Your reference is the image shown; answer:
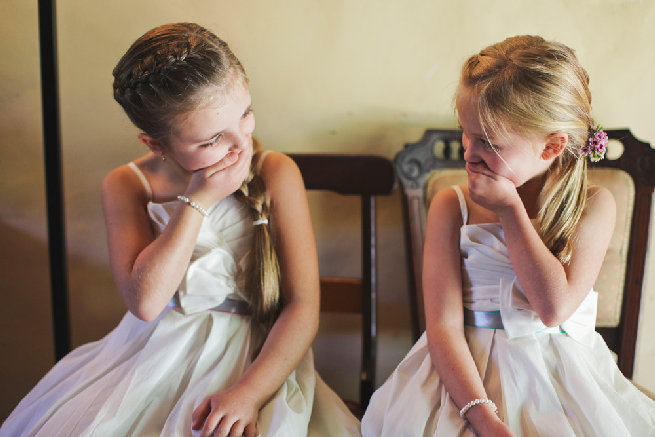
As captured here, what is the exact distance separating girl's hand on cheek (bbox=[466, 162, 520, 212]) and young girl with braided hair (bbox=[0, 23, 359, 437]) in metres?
0.39

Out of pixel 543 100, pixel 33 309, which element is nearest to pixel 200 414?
pixel 543 100

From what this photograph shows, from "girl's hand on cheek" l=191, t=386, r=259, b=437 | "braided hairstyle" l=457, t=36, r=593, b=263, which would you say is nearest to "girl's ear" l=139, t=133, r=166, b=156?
"girl's hand on cheek" l=191, t=386, r=259, b=437

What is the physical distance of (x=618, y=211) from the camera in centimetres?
129

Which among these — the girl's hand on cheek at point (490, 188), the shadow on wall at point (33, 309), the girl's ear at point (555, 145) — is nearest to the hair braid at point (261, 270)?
the girl's hand on cheek at point (490, 188)

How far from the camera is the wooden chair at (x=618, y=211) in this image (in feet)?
4.27

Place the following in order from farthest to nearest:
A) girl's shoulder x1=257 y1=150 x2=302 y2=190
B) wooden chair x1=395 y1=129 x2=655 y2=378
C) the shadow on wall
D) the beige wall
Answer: the shadow on wall → the beige wall → wooden chair x1=395 y1=129 x2=655 y2=378 → girl's shoulder x1=257 y1=150 x2=302 y2=190

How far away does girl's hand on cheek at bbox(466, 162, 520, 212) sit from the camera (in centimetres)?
95

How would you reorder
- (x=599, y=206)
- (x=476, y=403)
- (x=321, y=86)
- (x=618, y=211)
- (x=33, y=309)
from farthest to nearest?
1. (x=33, y=309)
2. (x=321, y=86)
3. (x=618, y=211)
4. (x=599, y=206)
5. (x=476, y=403)

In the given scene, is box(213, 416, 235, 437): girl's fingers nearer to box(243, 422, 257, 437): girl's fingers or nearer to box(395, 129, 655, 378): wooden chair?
box(243, 422, 257, 437): girl's fingers

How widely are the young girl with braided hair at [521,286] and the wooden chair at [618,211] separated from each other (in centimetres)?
27

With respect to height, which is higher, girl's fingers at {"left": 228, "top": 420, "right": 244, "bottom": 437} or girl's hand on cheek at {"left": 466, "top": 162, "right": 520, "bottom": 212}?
girl's hand on cheek at {"left": 466, "top": 162, "right": 520, "bottom": 212}

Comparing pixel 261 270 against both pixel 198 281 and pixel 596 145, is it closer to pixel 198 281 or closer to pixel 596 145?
pixel 198 281

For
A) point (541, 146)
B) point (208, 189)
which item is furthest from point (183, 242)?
point (541, 146)

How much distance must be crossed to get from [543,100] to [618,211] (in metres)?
0.53
